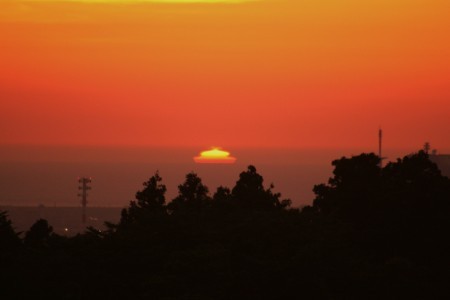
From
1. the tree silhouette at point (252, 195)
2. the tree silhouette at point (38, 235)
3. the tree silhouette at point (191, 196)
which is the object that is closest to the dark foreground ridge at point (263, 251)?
the tree silhouette at point (38, 235)

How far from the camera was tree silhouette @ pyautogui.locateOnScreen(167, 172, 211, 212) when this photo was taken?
2250 inches

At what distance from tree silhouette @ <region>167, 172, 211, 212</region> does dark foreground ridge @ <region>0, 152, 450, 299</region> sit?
655 mm

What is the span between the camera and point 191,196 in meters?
60.4

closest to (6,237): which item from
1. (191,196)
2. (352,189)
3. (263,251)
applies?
(263,251)

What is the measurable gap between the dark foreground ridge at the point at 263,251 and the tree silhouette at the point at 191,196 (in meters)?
0.65

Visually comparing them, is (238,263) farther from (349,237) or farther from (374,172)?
(374,172)

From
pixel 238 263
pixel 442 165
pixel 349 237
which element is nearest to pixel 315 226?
pixel 349 237

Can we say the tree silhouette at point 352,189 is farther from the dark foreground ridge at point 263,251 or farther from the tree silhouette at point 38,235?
the tree silhouette at point 38,235

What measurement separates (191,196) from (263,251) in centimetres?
1235

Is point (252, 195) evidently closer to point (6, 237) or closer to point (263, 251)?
point (263, 251)

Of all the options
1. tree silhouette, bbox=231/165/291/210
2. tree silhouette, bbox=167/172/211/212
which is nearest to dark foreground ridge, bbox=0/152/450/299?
tree silhouette, bbox=167/172/211/212

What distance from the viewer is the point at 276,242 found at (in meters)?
49.2

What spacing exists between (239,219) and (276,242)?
2860mm

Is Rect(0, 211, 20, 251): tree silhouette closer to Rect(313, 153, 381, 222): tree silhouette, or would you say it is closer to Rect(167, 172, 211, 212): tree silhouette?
Rect(167, 172, 211, 212): tree silhouette
